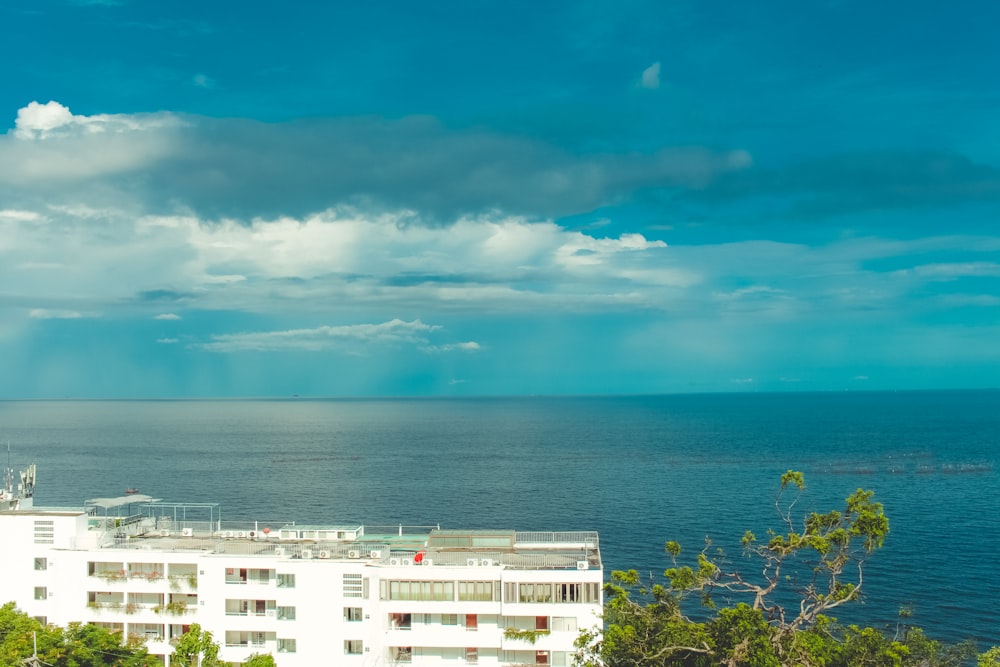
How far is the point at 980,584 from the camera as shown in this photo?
86500mm

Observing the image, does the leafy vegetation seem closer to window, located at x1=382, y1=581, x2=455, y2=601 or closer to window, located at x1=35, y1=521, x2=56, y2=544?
window, located at x1=35, y1=521, x2=56, y2=544

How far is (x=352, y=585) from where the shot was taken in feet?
169

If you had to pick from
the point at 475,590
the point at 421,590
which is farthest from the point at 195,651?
the point at 475,590

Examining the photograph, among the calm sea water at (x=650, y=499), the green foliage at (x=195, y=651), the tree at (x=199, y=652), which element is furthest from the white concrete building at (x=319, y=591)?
the calm sea water at (x=650, y=499)

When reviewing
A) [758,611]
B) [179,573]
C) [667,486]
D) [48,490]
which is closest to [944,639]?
[758,611]

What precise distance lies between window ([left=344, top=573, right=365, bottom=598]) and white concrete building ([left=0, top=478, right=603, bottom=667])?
62 mm

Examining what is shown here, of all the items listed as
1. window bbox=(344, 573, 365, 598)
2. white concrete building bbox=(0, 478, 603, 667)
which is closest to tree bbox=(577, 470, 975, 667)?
white concrete building bbox=(0, 478, 603, 667)

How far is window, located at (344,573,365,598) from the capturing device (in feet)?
169

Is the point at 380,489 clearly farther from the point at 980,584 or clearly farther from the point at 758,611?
the point at 758,611

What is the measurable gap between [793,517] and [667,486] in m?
28.8

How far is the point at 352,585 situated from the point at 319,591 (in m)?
2.17

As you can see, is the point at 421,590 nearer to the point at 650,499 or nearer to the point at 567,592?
the point at 567,592

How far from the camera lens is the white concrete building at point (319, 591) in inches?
1998

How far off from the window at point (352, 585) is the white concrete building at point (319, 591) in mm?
62
